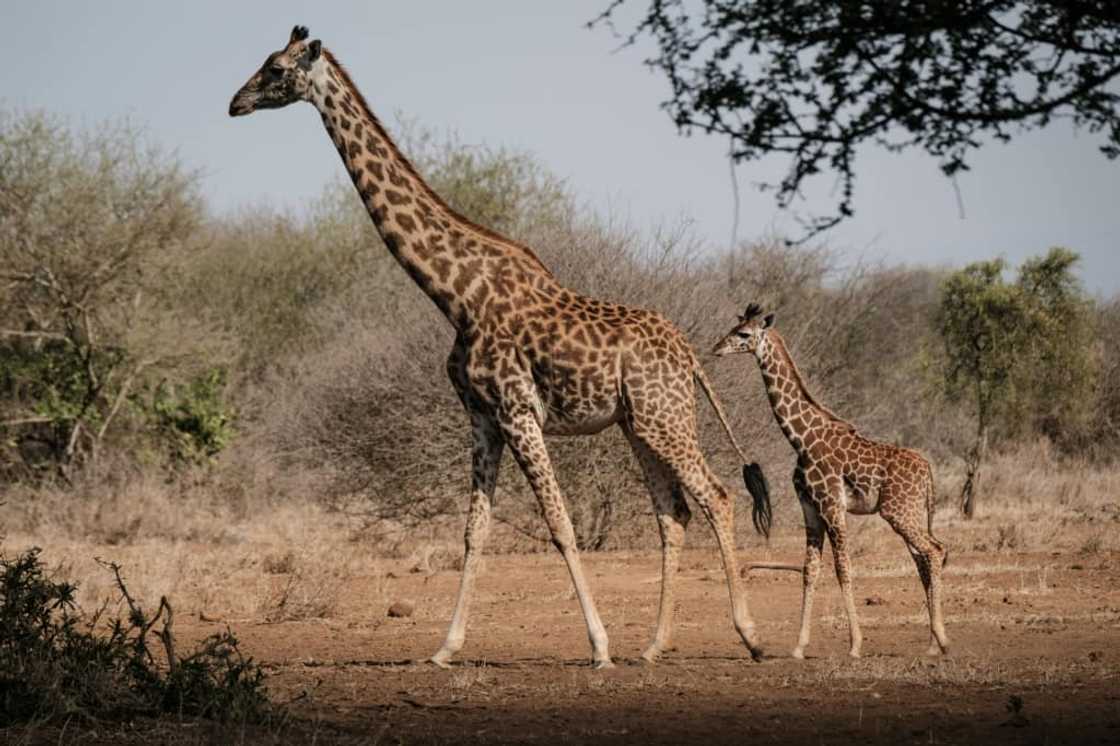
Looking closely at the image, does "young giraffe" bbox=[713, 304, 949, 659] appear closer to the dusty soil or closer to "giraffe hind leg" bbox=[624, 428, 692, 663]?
the dusty soil

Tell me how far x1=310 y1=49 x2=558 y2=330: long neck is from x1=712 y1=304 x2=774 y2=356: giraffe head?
1.37 m

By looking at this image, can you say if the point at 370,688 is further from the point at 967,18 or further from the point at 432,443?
the point at 432,443

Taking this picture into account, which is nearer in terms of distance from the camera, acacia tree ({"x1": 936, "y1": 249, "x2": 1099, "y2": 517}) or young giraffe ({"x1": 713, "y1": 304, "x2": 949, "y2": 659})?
young giraffe ({"x1": 713, "y1": 304, "x2": 949, "y2": 659})

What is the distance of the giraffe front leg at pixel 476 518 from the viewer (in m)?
9.30

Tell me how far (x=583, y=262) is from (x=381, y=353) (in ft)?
8.33

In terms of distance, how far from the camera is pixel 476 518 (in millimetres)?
9406

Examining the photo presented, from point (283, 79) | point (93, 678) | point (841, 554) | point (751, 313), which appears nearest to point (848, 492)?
point (841, 554)

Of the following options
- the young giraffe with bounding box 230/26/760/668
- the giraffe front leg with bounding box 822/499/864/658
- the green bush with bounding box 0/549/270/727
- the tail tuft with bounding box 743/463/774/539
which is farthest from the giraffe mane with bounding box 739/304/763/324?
the green bush with bounding box 0/549/270/727

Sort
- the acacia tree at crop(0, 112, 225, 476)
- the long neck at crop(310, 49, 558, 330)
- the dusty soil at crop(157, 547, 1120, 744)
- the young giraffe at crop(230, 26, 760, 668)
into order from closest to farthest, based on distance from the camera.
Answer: the dusty soil at crop(157, 547, 1120, 744) < the young giraffe at crop(230, 26, 760, 668) < the long neck at crop(310, 49, 558, 330) < the acacia tree at crop(0, 112, 225, 476)

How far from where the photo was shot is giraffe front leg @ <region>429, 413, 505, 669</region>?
9.30 m

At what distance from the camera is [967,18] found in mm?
6367

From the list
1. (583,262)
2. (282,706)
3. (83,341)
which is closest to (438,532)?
(583,262)

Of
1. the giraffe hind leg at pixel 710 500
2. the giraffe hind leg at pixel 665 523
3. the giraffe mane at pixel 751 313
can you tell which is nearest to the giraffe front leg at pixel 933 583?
the giraffe hind leg at pixel 710 500

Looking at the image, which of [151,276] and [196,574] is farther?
[151,276]
